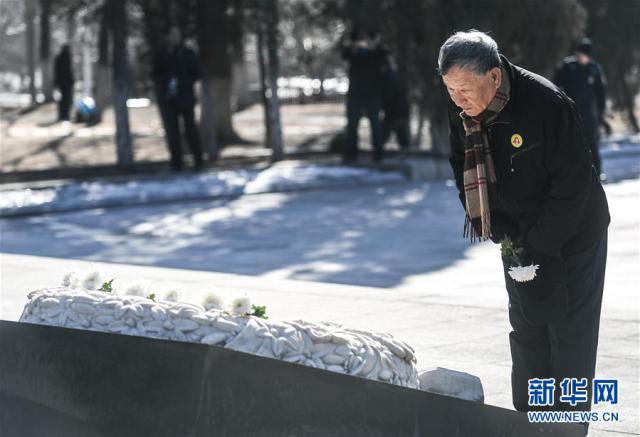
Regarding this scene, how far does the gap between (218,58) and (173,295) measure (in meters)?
17.6

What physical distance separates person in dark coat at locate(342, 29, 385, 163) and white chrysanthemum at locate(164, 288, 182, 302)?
13537mm

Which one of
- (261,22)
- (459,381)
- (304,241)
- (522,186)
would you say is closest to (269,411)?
(459,381)

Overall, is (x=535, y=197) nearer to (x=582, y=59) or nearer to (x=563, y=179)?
(x=563, y=179)

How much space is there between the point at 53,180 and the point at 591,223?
45.7ft

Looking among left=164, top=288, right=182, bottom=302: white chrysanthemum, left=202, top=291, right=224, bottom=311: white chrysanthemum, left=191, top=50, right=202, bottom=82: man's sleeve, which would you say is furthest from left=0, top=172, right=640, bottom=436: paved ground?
left=191, top=50, right=202, bottom=82: man's sleeve

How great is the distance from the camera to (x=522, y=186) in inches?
179

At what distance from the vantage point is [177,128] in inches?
704

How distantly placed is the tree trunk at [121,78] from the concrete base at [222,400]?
13625 mm

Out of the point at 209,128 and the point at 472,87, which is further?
the point at 209,128

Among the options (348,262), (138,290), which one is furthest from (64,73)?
(138,290)

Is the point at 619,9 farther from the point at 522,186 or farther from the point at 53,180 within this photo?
the point at 522,186

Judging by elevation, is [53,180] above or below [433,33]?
below

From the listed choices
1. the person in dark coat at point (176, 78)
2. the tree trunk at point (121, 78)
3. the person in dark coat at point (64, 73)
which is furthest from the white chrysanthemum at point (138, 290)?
Result: the person in dark coat at point (64, 73)

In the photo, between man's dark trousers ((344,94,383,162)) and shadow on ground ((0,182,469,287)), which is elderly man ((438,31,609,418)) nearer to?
shadow on ground ((0,182,469,287))
